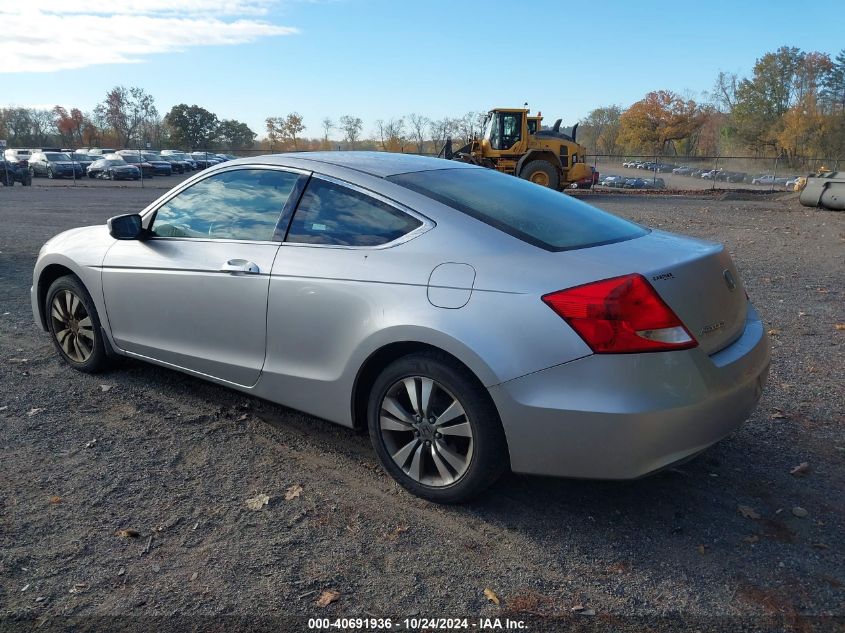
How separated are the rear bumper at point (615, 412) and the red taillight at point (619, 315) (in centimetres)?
5

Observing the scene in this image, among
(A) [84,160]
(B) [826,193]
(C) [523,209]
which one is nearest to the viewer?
(C) [523,209]

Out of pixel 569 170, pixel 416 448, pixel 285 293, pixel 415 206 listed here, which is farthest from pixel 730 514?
pixel 569 170

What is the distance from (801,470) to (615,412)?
1.58 metres

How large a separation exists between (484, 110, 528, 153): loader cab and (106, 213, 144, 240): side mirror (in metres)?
22.0

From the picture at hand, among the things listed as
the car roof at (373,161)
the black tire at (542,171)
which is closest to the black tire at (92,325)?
the car roof at (373,161)

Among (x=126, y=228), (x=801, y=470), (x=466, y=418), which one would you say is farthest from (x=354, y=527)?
(x=126, y=228)

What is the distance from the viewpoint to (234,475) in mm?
3625

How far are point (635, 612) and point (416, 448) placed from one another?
3.89 feet

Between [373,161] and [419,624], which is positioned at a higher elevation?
[373,161]

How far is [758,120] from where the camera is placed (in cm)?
7450

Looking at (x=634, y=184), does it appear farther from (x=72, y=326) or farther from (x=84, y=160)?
(x=72, y=326)

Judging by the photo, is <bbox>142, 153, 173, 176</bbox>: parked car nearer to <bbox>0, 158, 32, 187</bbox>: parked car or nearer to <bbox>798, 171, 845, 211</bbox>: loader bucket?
<bbox>0, 158, 32, 187</bbox>: parked car

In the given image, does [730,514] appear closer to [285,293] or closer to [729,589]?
[729,589]

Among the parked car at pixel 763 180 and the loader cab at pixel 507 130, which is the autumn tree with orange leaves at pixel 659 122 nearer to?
the parked car at pixel 763 180
